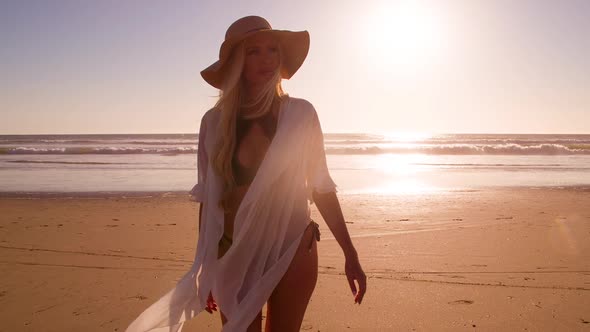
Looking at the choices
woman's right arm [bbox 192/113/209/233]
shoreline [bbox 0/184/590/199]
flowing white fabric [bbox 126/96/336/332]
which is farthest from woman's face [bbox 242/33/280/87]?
shoreline [bbox 0/184/590/199]

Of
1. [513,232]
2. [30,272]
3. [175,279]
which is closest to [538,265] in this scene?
[513,232]

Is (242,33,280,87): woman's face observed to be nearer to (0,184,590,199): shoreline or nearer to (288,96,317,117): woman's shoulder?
(288,96,317,117): woman's shoulder

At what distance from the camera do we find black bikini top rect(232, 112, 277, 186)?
2.13 meters

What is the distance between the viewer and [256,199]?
78.9 inches

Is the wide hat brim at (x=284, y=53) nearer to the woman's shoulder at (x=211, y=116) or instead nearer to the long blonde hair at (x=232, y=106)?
the long blonde hair at (x=232, y=106)

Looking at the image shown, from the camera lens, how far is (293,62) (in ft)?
7.63

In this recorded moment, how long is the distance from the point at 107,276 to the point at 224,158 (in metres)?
3.90

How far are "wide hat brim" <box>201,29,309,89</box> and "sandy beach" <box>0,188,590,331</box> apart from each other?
2425 millimetres

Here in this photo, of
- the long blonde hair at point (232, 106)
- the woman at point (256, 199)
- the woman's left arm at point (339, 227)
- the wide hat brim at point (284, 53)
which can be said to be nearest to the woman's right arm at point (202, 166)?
the woman at point (256, 199)

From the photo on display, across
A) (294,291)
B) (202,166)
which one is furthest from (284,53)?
(294,291)

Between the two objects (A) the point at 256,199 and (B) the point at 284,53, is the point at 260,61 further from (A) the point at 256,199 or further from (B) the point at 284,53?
(A) the point at 256,199

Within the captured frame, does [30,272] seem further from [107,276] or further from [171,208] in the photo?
[171,208]

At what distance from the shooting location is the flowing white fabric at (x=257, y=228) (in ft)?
6.65

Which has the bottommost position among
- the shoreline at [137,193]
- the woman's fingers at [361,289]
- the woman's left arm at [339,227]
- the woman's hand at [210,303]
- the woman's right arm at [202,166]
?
the shoreline at [137,193]
